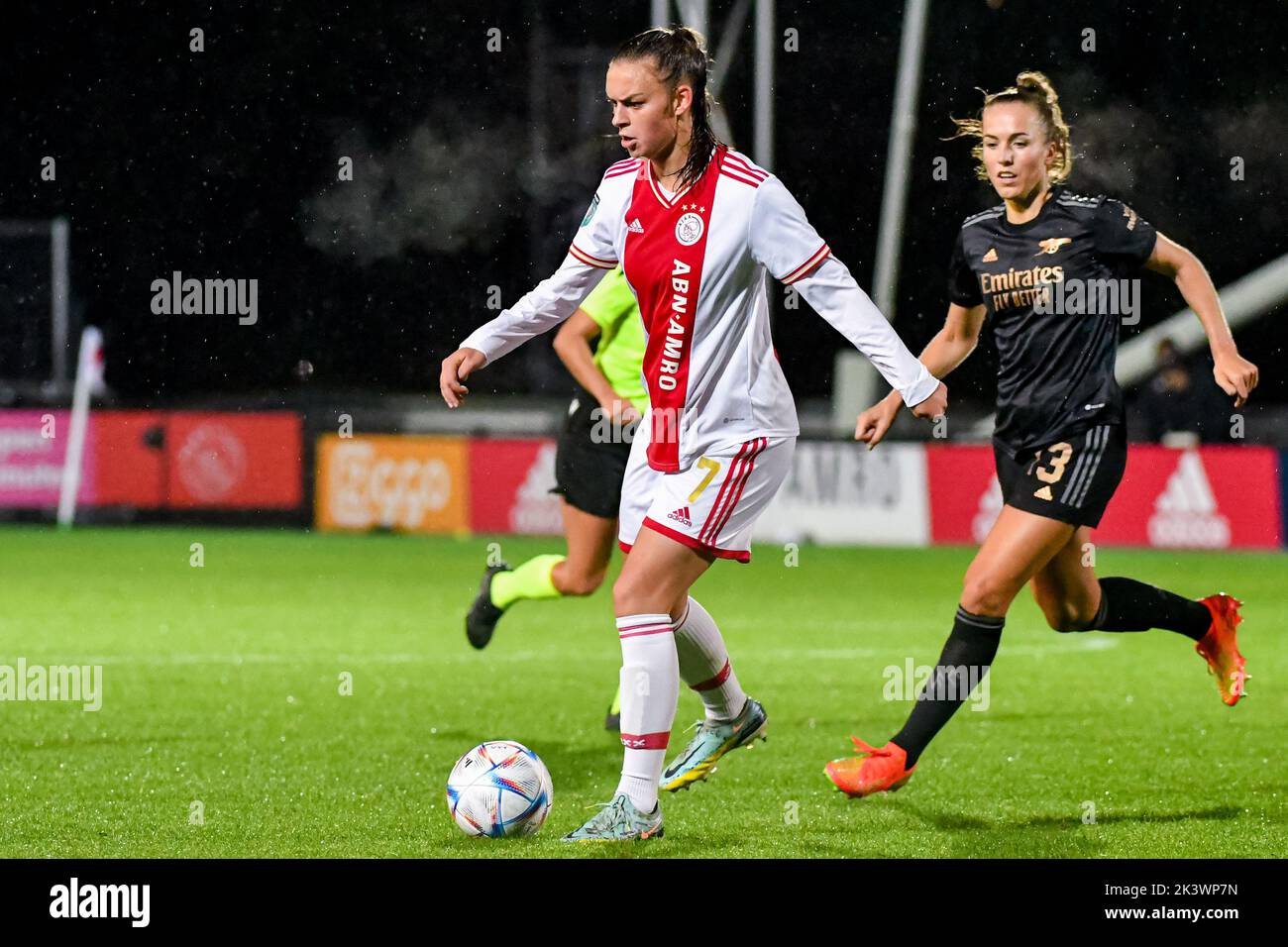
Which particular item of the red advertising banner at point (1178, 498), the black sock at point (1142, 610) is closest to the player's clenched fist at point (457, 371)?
the black sock at point (1142, 610)

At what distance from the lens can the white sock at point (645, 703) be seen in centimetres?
504

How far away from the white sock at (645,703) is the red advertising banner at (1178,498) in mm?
10438

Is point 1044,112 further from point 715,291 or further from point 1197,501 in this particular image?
point 1197,501

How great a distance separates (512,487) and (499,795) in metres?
11.7

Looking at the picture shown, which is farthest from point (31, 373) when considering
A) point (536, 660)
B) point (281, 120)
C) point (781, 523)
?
point (536, 660)

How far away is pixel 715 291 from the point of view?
507 centimetres

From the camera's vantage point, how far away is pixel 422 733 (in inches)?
281

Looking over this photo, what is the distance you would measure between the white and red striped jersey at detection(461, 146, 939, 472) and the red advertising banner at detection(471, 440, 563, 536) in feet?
36.6

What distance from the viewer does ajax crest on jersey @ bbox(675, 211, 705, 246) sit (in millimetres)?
5020

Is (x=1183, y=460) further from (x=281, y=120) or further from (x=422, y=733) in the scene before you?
(x=281, y=120)

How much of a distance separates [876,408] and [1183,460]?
418 inches

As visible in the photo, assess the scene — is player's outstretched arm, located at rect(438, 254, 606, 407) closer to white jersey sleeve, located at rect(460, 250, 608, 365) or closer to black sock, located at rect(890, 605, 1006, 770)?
white jersey sleeve, located at rect(460, 250, 608, 365)

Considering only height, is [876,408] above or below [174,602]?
above

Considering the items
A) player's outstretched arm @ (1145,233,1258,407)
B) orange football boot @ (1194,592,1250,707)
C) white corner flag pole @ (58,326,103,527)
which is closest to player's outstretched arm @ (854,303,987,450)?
player's outstretched arm @ (1145,233,1258,407)
